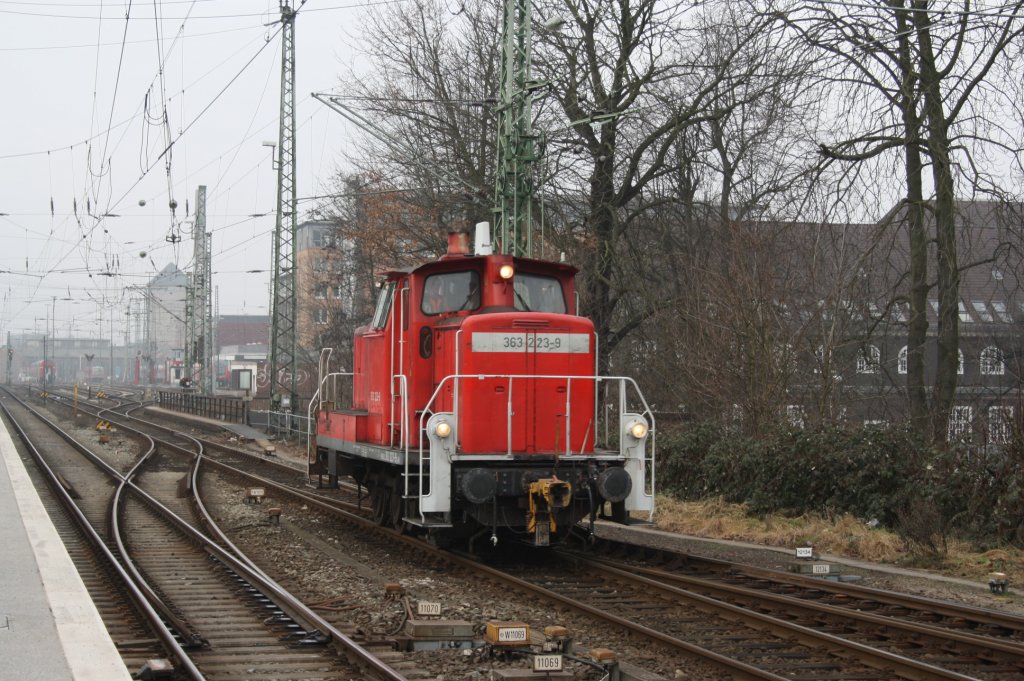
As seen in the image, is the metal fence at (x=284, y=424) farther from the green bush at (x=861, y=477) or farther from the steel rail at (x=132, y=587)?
the green bush at (x=861, y=477)

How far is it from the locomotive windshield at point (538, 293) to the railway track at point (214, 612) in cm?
407

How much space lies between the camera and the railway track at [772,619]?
695 centimetres

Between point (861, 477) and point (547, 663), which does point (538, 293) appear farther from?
point (547, 663)

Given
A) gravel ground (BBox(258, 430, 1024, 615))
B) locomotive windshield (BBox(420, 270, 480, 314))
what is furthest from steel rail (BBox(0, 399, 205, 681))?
gravel ground (BBox(258, 430, 1024, 615))

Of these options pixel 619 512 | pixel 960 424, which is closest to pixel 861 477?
pixel 960 424

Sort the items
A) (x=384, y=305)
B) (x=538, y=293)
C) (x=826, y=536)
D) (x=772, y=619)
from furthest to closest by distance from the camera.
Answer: (x=826, y=536) → (x=384, y=305) → (x=538, y=293) → (x=772, y=619)

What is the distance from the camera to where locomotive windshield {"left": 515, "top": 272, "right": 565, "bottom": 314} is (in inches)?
458

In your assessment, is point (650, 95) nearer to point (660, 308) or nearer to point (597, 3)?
point (597, 3)

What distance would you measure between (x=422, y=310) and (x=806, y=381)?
8.96 metres

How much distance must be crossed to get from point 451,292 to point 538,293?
3.29 ft

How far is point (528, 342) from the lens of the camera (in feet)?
36.0

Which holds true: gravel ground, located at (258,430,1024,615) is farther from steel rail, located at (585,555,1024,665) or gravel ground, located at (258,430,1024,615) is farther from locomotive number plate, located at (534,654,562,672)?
locomotive number plate, located at (534,654,562,672)

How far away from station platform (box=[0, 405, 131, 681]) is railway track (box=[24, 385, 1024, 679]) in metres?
3.87

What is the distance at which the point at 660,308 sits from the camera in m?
24.3
